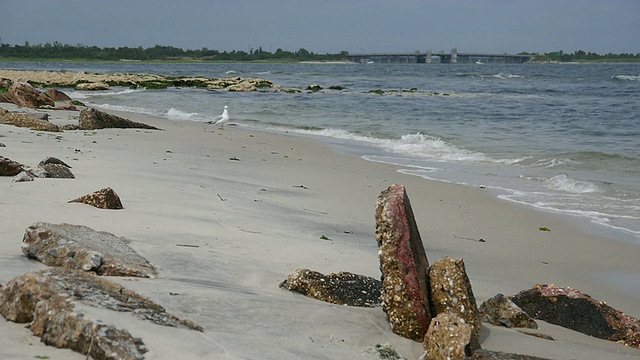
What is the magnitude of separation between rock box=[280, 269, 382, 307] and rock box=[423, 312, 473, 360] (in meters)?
0.97

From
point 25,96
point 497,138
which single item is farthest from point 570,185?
point 25,96

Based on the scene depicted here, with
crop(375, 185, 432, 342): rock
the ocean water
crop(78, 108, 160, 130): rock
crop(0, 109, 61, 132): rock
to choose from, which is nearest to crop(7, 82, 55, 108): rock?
the ocean water

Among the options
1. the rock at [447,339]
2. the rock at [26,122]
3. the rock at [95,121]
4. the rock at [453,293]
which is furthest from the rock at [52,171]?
the rock at [95,121]

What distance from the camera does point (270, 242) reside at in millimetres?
5965

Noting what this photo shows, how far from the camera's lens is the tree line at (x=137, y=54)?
153500mm

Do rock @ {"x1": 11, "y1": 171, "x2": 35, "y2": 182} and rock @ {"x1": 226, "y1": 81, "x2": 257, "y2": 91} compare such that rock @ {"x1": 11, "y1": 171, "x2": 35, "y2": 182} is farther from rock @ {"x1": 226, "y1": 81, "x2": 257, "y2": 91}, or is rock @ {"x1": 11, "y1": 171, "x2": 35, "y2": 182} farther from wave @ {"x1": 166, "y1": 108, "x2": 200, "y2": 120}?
rock @ {"x1": 226, "y1": 81, "x2": 257, "y2": 91}

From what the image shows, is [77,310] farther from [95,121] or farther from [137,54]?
[137,54]

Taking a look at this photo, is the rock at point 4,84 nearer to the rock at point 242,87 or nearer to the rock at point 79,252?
the rock at point 242,87

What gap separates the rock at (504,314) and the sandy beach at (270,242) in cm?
18

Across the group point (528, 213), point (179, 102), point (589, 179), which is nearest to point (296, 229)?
point (528, 213)

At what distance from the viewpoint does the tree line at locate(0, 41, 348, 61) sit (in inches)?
6043

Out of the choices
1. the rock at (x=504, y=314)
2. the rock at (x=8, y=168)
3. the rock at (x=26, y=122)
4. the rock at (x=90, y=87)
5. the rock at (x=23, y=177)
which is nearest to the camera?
the rock at (x=504, y=314)

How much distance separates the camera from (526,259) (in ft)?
23.7

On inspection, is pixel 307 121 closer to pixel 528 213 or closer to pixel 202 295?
pixel 528 213
